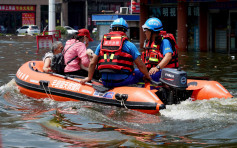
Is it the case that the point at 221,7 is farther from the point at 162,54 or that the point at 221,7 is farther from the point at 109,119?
the point at 109,119

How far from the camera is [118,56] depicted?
8172 mm

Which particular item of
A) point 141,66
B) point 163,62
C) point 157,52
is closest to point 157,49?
point 157,52

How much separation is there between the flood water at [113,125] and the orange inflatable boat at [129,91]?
0.47 feet

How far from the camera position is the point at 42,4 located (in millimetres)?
58688

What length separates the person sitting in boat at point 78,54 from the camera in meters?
9.58

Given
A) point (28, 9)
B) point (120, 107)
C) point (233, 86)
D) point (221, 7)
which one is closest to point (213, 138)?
point (120, 107)

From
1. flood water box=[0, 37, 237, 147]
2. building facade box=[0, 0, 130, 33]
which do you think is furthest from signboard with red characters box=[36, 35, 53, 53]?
building facade box=[0, 0, 130, 33]

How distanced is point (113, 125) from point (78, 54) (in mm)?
2878

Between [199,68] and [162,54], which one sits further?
[199,68]

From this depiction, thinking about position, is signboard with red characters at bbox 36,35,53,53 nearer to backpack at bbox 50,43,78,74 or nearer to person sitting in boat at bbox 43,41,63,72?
person sitting in boat at bbox 43,41,63,72

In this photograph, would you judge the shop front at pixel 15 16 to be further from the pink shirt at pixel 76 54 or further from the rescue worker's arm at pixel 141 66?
the rescue worker's arm at pixel 141 66

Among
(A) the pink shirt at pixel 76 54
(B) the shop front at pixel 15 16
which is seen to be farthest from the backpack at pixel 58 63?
(B) the shop front at pixel 15 16

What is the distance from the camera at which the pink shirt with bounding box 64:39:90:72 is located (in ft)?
31.4

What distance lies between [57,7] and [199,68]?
45647mm
